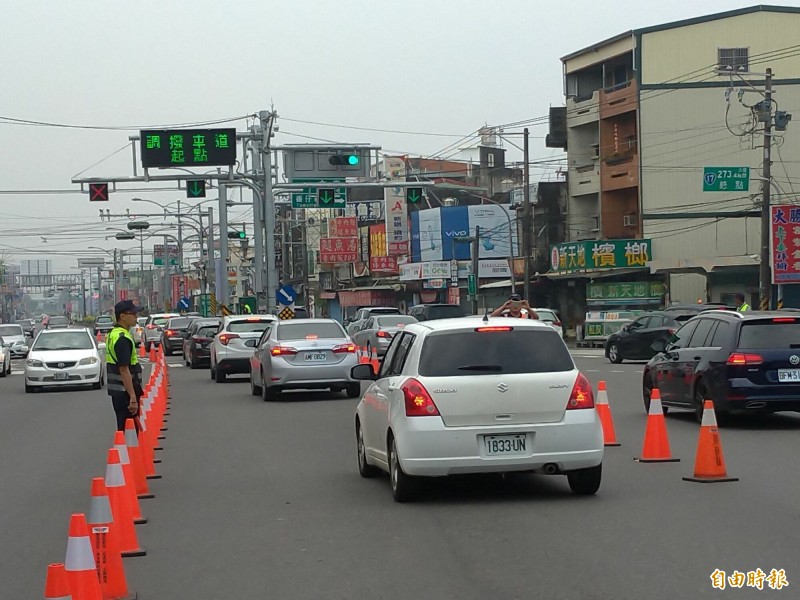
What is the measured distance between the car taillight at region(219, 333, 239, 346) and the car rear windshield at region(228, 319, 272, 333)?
26 centimetres

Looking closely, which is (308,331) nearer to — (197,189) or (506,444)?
(506,444)

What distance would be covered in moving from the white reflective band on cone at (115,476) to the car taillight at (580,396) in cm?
384

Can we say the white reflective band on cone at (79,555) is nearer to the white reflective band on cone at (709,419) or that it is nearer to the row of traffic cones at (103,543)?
the row of traffic cones at (103,543)

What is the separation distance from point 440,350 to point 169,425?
9881mm

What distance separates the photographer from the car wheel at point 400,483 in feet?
35.0

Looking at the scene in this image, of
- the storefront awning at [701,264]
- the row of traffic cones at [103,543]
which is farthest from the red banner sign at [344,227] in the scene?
the row of traffic cones at [103,543]

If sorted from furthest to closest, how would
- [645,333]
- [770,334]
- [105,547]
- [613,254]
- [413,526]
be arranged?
[613,254] < [645,333] < [770,334] < [413,526] < [105,547]

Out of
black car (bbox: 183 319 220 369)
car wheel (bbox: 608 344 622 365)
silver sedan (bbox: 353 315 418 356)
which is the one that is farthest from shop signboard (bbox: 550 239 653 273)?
black car (bbox: 183 319 220 369)

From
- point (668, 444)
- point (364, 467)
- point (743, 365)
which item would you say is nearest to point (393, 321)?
point (743, 365)

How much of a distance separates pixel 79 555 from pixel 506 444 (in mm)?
5139

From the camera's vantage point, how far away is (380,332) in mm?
37094

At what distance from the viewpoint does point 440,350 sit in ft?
35.6

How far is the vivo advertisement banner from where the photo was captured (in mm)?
74938

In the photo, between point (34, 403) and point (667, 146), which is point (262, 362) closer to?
point (34, 403)
